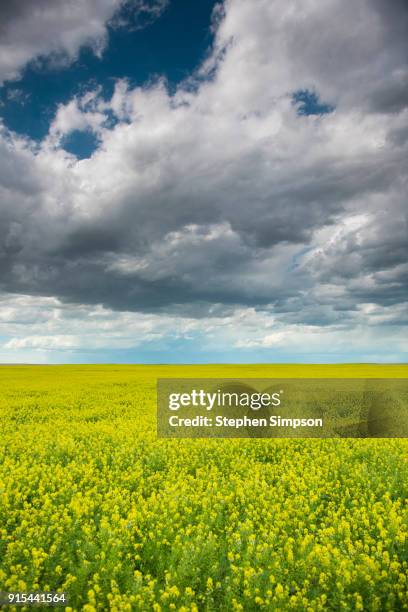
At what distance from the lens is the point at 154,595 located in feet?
19.1

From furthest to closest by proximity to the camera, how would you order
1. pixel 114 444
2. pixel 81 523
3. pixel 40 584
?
→ pixel 114 444 < pixel 81 523 < pixel 40 584

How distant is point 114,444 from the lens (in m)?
14.3

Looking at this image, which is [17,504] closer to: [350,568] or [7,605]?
[7,605]

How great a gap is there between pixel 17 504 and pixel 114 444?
520 centimetres

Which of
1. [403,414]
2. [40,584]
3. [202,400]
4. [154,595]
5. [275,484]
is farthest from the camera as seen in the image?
[202,400]

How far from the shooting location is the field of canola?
625 cm

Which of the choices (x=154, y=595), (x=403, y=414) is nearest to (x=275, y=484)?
(x=154, y=595)

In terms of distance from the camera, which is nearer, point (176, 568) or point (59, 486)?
point (176, 568)

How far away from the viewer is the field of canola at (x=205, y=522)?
625 cm

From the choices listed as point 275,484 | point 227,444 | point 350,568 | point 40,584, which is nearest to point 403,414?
point 227,444

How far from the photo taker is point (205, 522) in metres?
8.40

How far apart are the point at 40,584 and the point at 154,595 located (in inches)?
79.3

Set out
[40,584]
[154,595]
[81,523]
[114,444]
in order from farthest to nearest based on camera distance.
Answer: [114,444], [81,523], [40,584], [154,595]

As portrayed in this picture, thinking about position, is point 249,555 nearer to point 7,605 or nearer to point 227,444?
point 7,605
